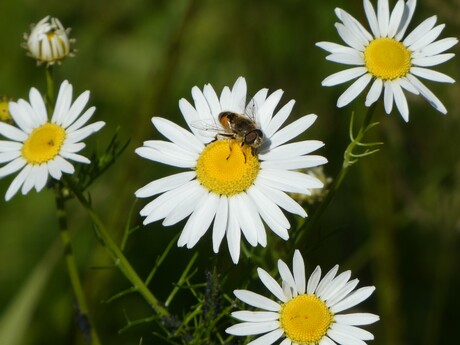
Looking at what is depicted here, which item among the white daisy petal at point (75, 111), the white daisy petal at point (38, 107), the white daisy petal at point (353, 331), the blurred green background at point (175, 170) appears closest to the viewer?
the white daisy petal at point (353, 331)

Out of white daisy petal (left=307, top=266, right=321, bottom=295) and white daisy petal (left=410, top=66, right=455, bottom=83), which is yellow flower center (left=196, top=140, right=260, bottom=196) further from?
white daisy petal (left=410, top=66, right=455, bottom=83)

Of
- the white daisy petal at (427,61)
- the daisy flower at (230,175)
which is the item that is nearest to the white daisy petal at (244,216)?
the daisy flower at (230,175)

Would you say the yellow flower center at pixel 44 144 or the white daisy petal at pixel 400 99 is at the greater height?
the white daisy petal at pixel 400 99

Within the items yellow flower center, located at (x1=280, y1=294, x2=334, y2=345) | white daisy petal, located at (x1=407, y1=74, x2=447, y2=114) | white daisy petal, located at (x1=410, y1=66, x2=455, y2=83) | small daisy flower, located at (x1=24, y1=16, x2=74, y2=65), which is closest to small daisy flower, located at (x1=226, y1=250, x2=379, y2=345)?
yellow flower center, located at (x1=280, y1=294, x2=334, y2=345)

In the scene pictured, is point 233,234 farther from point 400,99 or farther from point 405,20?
point 405,20

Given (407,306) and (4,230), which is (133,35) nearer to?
(4,230)

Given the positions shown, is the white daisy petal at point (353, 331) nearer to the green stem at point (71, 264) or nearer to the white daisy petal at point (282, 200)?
the white daisy petal at point (282, 200)

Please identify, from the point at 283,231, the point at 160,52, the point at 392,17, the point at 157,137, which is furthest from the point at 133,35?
the point at 283,231
